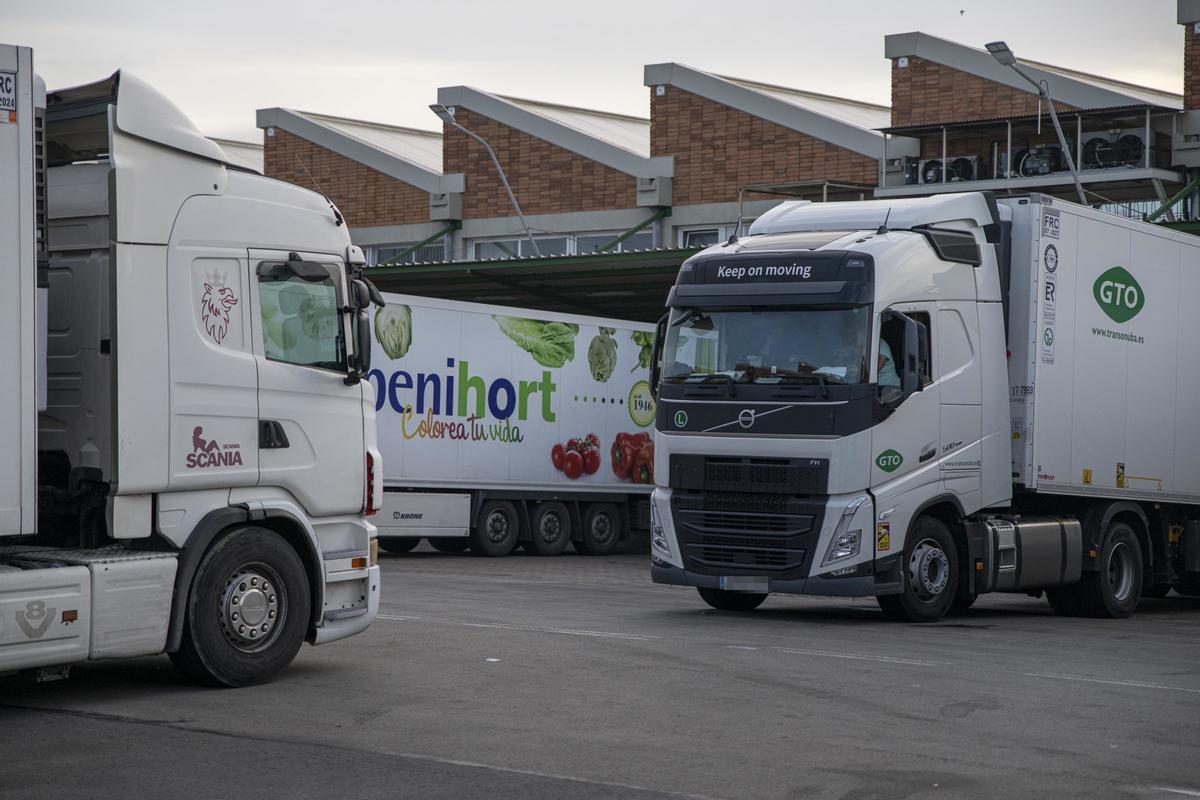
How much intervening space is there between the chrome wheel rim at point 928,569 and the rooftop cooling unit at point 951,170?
23.0m

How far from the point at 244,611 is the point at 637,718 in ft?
8.37

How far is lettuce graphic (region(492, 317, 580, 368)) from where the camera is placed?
25906 millimetres

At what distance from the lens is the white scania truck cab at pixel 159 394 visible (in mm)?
8883

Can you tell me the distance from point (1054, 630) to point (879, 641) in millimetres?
2591

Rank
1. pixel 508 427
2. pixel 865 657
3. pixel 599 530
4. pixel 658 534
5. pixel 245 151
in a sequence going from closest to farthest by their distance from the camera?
pixel 865 657
pixel 658 534
pixel 508 427
pixel 599 530
pixel 245 151

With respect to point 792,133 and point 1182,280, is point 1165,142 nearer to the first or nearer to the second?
point 792,133

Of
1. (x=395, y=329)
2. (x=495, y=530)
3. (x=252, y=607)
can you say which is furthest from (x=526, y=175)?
(x=252, y=607)

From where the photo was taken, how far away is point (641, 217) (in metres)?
41.8

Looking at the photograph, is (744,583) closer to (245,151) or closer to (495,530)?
(495,530)

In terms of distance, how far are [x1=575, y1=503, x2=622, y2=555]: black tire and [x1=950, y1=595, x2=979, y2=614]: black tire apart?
11097mm

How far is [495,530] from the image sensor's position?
25.7 metres

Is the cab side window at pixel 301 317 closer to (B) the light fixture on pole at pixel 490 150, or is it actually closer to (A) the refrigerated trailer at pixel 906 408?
(A) the refrigerated trailer at pixel 906 408

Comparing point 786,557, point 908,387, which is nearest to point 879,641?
point 786,557

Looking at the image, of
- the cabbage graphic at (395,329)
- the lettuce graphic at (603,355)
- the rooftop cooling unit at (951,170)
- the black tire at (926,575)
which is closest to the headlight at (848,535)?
the black tire at (926,575)
